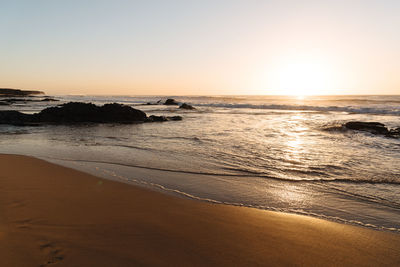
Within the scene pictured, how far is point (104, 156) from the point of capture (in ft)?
28.3

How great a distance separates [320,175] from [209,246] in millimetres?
4585

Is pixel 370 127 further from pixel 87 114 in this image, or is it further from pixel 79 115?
pixel 79 115

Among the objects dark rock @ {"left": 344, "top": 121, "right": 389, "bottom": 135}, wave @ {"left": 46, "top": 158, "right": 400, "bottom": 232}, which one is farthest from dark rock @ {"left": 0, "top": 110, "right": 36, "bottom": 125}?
dark rock @ {"left": 344, "top": 121, "right": 389, "bottom": 135}

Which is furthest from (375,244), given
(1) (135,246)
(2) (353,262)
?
(1) (135,246)

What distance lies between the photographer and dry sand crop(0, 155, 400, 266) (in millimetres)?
2945

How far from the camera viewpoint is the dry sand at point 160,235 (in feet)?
9.66

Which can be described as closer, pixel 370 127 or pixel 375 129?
pixel 375 129

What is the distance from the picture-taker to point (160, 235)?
3.47 meters

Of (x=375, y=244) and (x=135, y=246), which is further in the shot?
(x=375, y=244)

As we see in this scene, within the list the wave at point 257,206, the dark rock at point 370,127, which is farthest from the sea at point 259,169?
the dark rock at point 370,127

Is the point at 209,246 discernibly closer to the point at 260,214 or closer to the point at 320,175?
the point at 260,214

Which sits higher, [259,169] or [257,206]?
[259,169]

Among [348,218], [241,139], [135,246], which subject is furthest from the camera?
[241,139]

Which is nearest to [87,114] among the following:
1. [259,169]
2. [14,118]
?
[14,118]
